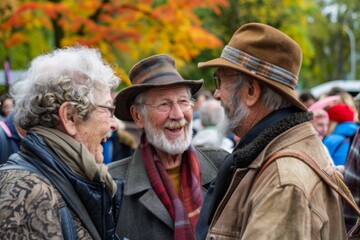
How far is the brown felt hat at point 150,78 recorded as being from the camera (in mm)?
4137

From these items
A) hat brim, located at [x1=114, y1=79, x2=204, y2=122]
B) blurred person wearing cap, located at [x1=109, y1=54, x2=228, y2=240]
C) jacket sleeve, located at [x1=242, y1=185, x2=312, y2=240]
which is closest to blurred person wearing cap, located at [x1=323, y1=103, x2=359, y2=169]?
blurred person wearing cap, located at [x1=109, y1=54, x2=228, y2=240]

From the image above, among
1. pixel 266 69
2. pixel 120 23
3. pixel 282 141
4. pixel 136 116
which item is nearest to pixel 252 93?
pixel 266 69

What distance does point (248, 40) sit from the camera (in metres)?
2.75

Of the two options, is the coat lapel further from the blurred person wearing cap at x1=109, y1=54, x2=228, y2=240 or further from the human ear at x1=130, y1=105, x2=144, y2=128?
the human ear at x1=130, y1=105, x2=144, y2=128

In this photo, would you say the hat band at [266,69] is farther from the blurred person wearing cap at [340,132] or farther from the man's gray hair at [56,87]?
the blurred person wearing cap at [340,132]

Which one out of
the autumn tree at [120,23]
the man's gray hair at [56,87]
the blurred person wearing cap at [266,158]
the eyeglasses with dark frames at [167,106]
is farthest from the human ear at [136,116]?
the autumn tree at [120,23]

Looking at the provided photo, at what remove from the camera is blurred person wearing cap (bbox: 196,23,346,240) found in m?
2.42

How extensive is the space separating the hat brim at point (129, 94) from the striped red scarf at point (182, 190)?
0.28 m

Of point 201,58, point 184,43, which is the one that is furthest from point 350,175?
point 201,58

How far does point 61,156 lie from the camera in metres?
2.95

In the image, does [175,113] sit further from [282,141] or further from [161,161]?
[282,141]

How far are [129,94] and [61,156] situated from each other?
1.36m

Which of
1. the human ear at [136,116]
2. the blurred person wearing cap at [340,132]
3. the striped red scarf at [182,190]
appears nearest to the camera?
the striped red scarf at [182,190]

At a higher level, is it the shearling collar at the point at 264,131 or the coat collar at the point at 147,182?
the shearling collar at the point at 264,131
